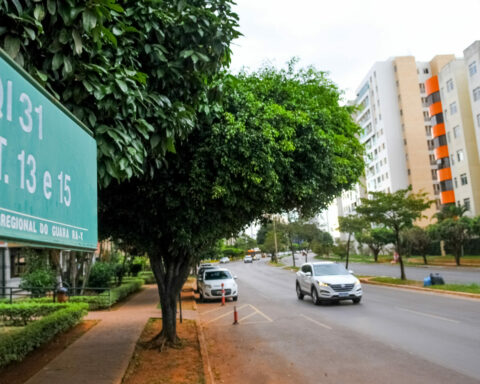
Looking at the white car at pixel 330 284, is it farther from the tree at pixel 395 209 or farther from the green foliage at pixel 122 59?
the green foliage at pixel 122 59

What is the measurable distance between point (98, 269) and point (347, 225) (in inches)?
822

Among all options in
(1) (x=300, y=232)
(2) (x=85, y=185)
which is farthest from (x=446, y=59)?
(2) (x=85, y=185)

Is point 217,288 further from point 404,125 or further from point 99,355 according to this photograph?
point 404,125

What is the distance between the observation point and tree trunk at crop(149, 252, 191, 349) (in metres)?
→ 9.57

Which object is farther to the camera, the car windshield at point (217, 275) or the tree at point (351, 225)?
the tree at point (351, 225)

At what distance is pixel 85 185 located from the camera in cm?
207

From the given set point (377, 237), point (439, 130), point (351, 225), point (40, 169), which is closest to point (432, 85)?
point (439, 130)

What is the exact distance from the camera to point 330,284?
1628 cm

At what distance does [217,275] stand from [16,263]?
13.8 meters

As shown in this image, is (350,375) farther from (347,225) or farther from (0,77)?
(347,225)

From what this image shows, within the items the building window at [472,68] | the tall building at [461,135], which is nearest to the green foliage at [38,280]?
the tall building at [461,135]

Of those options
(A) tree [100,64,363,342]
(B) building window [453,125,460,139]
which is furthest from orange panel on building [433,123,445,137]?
(A) tree [100,64,363,342]

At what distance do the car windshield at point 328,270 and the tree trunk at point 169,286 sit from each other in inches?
353

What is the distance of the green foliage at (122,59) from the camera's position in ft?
10.7
